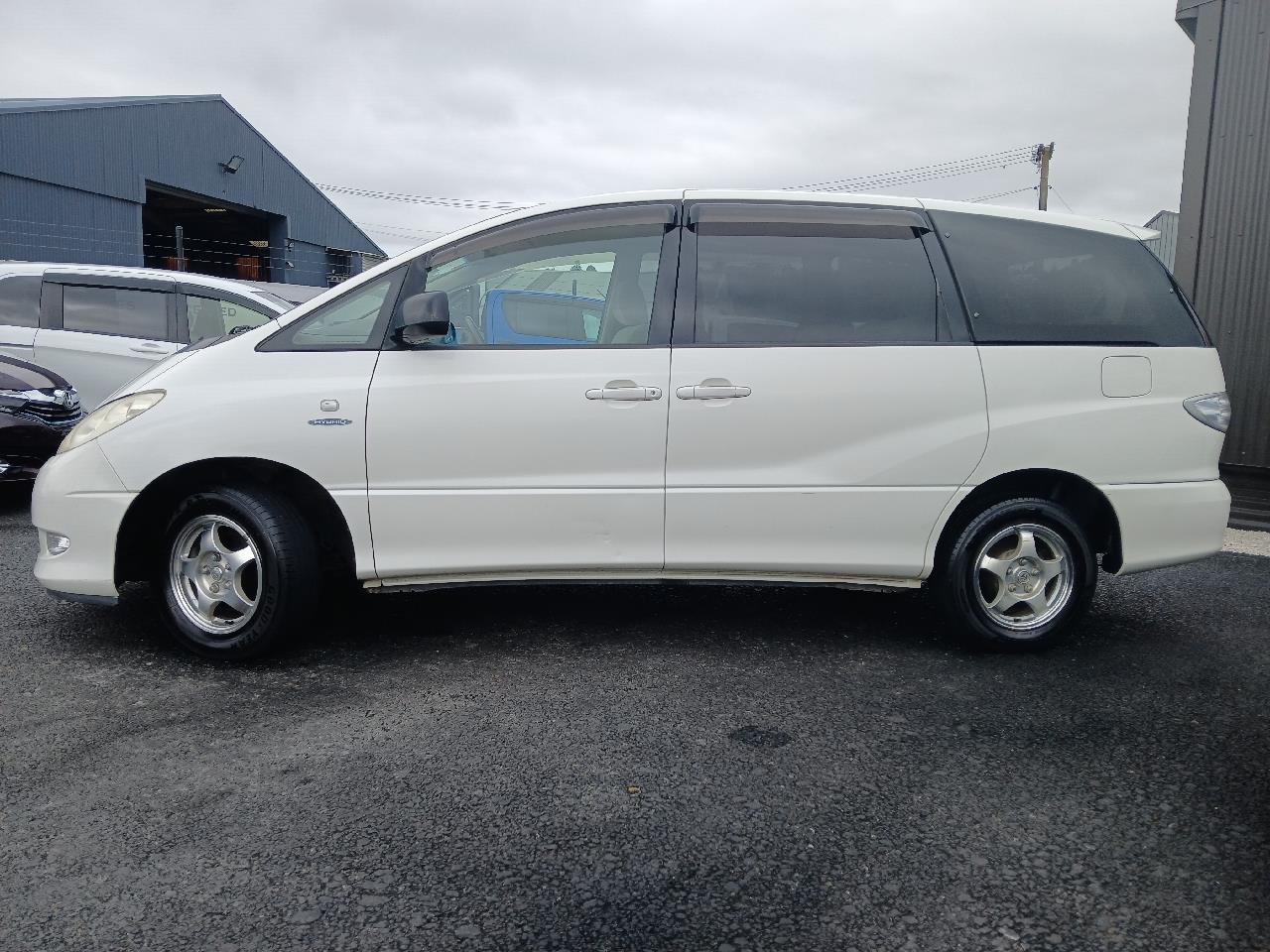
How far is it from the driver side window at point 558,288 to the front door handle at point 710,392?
0.29m

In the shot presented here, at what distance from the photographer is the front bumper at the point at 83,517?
3828 millimetres

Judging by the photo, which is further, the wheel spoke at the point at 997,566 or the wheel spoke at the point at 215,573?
the wheel spoke at the point at 997,566

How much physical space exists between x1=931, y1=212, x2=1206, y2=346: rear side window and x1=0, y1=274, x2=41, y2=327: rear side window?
757cm

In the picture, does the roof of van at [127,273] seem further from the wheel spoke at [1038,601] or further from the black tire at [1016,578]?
the wheel spoke at [1038,601]

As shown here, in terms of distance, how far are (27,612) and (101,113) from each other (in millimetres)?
22735

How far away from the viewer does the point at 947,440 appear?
3.88 m

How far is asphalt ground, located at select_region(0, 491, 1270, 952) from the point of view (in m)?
2.19

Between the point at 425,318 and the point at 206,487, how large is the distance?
111 centimetres

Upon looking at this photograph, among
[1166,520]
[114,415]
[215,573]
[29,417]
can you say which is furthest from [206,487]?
[29,417]

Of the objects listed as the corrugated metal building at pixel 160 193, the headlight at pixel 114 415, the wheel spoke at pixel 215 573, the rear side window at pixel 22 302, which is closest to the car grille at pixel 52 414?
the rear side window at pixel 22 302

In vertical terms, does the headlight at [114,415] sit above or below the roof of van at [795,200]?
below

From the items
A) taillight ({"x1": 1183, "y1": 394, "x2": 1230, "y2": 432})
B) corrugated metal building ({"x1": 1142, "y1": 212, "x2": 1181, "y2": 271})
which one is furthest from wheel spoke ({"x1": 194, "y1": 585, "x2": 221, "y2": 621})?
corrugated metal building ({"x1": 1142, "y1": 212, "x2": 1181, "y2": 271})

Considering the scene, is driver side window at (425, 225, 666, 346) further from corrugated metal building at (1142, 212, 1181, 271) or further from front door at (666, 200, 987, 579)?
corrugated metal building at (1142, 212, 1181, 271)

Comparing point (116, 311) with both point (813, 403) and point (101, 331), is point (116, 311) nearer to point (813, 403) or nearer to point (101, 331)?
point (101, 331)
